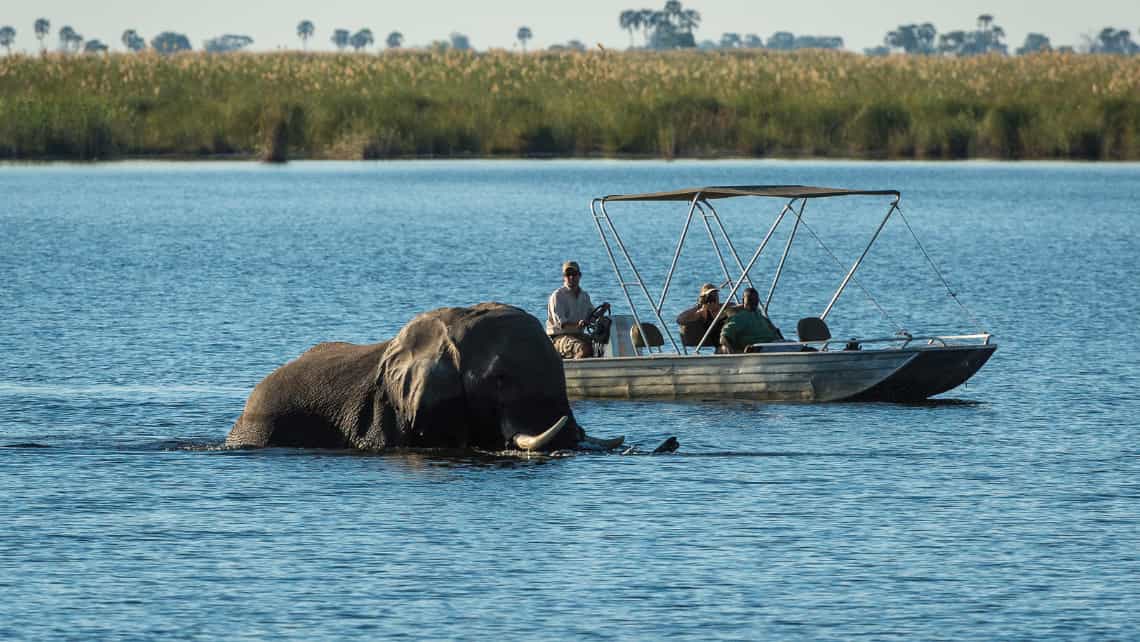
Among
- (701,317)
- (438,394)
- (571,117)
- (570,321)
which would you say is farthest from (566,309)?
(571,117)

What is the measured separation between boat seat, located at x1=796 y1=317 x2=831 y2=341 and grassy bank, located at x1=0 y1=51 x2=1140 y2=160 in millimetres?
53430

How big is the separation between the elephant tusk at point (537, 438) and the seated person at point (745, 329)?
5.72 m

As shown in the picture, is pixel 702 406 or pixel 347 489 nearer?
pixel 347 489

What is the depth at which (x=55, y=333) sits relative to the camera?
34.7 meters

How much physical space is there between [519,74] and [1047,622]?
84.9 metres

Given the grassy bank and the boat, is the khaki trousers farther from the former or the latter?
the grassy bank

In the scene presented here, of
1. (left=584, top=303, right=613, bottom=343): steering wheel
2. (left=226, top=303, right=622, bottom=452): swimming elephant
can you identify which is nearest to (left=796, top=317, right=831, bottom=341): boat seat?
(left=584, top=303, right=613, bottom=343): steering wheel

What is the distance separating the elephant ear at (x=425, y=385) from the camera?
71.2 ft

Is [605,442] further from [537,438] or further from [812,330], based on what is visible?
[812,330]

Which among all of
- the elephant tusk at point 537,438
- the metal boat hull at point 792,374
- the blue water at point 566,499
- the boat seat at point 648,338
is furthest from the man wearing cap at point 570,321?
the elephant tusk at point 537,438

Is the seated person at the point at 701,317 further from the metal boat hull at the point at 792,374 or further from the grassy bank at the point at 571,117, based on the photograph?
the grassy bank at the point at 571,117

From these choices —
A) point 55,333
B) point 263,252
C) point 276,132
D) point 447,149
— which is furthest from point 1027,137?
point 55,333

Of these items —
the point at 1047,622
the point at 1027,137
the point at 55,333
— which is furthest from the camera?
the point at 1027,137

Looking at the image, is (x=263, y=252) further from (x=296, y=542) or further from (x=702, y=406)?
(x=296, y=542)
